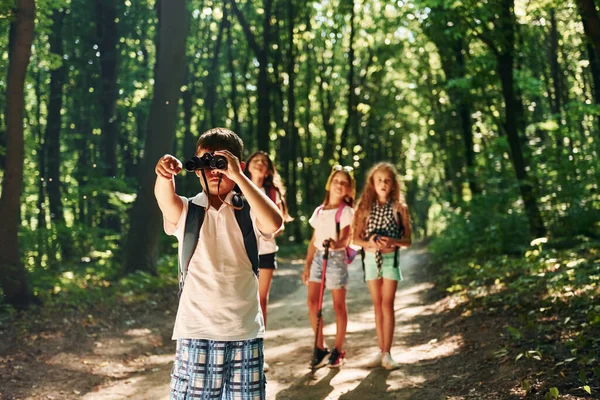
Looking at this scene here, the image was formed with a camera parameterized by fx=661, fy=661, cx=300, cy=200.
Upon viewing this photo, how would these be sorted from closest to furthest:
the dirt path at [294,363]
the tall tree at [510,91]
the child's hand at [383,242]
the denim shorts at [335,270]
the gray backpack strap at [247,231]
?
the gray backpack strap at [247,231], the dirt path at [294,363], the child's hand at [383,242], the denim shorts at [335,270], the tall tree at [510,91]

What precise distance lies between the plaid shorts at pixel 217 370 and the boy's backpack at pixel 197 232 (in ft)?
1.10

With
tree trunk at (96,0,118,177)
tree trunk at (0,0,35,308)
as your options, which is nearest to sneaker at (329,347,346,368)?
tree trunk at (0,0,35,308)

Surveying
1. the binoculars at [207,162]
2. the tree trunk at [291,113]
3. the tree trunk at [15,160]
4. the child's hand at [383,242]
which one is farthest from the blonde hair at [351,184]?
the tree trunk at [291,113]

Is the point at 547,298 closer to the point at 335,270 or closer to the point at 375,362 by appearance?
the point at 375,362

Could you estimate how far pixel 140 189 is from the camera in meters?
14.4

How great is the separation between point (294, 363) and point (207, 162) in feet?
16.8

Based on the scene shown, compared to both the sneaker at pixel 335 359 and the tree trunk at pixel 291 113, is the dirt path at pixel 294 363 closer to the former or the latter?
the sneaker at pixel 335 359

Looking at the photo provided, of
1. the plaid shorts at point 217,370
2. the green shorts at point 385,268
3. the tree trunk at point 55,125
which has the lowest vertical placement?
the plaid shorts at point 217,370

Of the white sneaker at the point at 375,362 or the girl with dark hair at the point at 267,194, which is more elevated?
the girl with dark hair at the point at 267,194

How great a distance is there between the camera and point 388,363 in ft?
24.1

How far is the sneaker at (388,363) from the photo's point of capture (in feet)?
24.0

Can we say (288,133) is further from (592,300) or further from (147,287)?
(592,300)

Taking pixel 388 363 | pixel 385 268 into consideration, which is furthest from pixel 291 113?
pixel 388 363

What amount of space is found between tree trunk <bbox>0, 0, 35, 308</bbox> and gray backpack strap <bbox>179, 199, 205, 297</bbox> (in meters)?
7.21
